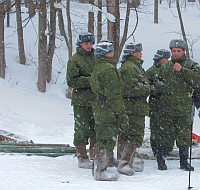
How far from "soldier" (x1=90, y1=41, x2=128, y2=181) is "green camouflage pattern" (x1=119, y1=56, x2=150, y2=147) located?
1.58ft

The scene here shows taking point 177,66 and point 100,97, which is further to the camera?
point 177,66

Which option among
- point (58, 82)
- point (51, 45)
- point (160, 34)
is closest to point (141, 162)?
point (51, 45)

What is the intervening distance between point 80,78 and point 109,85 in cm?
93

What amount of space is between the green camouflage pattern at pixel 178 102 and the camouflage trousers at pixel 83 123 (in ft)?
3.47

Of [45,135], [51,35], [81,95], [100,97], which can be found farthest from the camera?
[51,35]

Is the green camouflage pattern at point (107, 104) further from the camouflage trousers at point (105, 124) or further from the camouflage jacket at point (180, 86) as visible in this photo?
the camouflage jacket at point (180, 86)

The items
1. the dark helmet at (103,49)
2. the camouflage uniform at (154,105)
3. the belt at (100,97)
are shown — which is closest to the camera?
the belt at (100,97)

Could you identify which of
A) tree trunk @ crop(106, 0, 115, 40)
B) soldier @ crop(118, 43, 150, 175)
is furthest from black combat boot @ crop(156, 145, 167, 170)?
tree trunk @ crop(106, 0, 115, 40)

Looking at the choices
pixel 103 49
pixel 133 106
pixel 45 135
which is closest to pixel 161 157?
pixel 133 106

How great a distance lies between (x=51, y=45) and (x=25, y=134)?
9.60 metres

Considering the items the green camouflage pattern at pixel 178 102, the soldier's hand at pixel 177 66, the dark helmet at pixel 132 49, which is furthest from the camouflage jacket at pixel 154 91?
the dark helmet at pixel 132 49

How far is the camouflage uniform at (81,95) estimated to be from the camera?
6.58 meters

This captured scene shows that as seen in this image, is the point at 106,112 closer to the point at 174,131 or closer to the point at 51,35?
the point at 174,131

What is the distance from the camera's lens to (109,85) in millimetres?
5734
